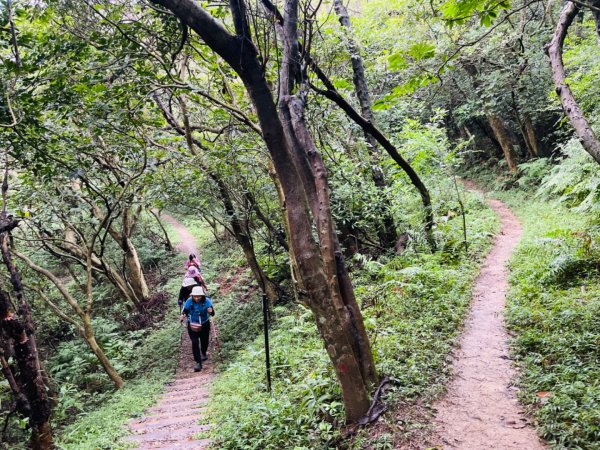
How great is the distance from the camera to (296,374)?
659 cm

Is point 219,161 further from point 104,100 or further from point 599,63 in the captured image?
point 599,63

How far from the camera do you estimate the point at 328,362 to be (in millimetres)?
6105

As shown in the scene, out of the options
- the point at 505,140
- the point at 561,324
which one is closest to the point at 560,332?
the point at 561,324

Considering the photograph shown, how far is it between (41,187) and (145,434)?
21.8ft

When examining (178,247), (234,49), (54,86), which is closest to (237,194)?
(54,86)

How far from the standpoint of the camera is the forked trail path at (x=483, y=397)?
13.2 ft

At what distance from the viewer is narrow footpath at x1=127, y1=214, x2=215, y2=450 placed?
6477mm

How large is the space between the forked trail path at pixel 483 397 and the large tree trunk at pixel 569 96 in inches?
112

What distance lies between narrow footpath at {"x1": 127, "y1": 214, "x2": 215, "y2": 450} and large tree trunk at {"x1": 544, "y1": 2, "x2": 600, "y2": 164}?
621 cm

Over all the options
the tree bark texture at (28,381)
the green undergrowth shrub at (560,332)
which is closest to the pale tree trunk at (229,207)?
the tree bark texture at (28,381)

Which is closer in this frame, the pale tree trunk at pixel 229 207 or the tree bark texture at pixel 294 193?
the tree bark texture at pixel 294 193

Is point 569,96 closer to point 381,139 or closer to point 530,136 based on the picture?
point 381,139

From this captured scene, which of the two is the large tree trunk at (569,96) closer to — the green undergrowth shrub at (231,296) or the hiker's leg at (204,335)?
the hiker's leg at (204,335)

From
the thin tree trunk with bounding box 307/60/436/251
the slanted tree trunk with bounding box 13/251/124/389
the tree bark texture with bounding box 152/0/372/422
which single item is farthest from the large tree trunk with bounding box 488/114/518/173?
the slanted tree trunk with bounding box 13/251/124/389
